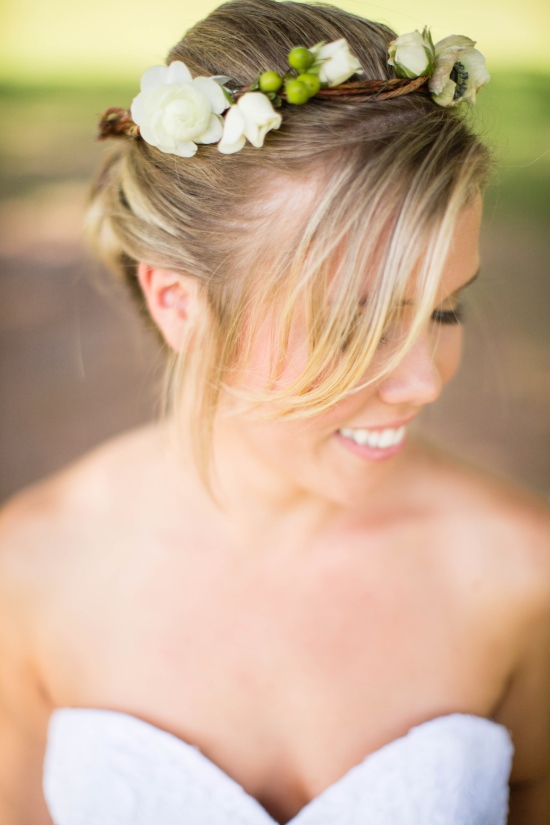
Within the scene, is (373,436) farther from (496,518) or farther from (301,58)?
Result: (301,58)

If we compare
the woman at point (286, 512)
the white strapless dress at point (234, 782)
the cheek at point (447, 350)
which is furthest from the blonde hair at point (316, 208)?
the white strapless dress at point (234, 782)

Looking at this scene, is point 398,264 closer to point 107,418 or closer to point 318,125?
point 318,125

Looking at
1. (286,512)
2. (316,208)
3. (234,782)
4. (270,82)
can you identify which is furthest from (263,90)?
(234,782)

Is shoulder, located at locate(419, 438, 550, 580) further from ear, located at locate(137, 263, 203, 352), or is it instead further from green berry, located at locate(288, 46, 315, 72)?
green berry, located at locate(288, 46, 315, 72)

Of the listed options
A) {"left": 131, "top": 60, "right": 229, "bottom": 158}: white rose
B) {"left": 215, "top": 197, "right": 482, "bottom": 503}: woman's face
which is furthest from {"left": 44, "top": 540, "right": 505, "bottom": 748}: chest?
{"left": 131, "top": 60, "right": 229, "bottom": 158}: white rose

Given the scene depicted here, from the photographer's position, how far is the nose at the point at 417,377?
0.89m

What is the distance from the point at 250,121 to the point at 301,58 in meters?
0.08

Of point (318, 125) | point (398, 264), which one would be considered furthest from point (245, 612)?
point (318, 125)

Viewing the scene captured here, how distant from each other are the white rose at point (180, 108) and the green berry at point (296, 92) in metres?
0.07

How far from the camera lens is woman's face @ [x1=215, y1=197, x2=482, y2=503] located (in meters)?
0.89

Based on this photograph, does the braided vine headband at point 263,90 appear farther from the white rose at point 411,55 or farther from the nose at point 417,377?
the nose at point 417,377

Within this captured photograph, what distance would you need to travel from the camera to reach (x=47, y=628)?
1.19 m

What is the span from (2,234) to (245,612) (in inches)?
31.2

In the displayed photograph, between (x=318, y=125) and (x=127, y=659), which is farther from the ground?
(x=318, y=125)
